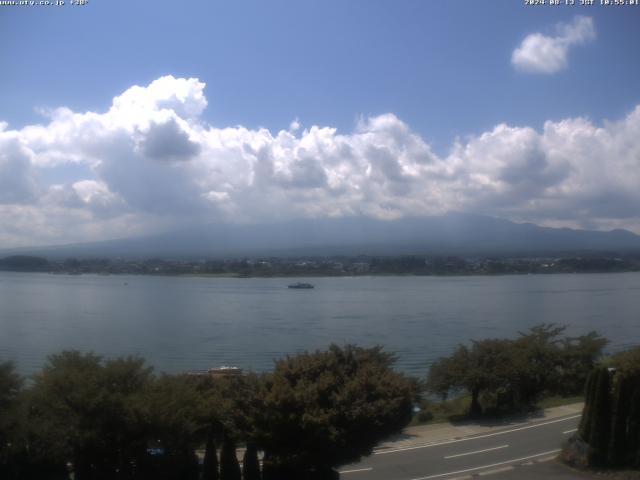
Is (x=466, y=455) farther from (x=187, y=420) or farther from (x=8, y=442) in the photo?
(x=8, y=442)

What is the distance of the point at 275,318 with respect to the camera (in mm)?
40500

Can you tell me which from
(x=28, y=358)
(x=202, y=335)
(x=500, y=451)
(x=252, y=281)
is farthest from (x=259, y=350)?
(x=252, y=281)

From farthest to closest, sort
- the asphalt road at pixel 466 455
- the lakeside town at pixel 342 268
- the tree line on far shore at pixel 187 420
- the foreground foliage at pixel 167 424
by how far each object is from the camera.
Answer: the lakeside town at pixel 342 268 → the asphalt road at pixel 466 455 → the tree line on far shore at pixel 187 420 → the foreground foliage at pixel 167 424

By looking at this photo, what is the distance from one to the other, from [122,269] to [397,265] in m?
38.3

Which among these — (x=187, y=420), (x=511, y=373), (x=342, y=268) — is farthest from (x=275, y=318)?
(x=342, y=268)

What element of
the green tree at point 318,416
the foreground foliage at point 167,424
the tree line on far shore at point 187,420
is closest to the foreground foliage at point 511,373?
the tree line on far shore at point 187,420

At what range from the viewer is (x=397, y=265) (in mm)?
89250

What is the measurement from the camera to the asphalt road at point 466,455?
1002 centimetres

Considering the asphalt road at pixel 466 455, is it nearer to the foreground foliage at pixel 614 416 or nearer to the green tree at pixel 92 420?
the foreground foliage at pixel 614 416

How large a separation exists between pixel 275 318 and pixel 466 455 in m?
29.9

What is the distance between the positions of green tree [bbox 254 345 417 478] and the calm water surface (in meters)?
14.9

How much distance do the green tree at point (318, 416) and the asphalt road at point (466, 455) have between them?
113 cm

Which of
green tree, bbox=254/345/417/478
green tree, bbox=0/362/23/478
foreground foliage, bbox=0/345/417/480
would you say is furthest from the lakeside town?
green tree, bbox=0/362/23/478

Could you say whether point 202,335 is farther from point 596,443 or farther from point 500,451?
point 596,443
